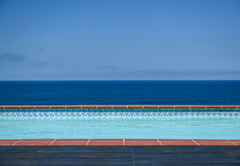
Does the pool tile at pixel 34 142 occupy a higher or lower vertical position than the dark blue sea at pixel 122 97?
higher

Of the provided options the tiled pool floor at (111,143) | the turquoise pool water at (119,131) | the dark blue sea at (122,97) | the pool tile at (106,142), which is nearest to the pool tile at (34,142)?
the tiled pool floor at (111,143)

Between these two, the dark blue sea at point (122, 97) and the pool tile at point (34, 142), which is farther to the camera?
the dark blue sea at point (122, 97)

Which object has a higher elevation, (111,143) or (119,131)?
(111,143)

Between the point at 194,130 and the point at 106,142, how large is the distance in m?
5.98

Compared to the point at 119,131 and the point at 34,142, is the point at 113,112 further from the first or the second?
the point at 34,142

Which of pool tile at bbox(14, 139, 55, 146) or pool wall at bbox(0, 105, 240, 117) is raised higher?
pool tile at bbox(14, 139, 55, 146)
